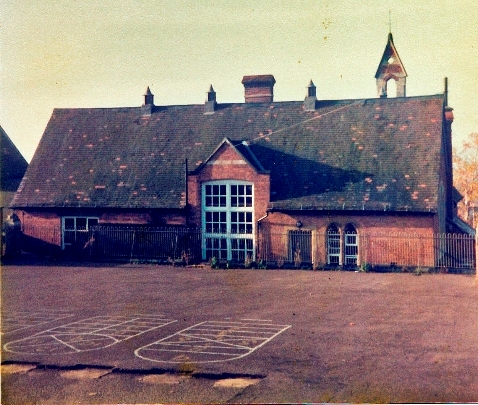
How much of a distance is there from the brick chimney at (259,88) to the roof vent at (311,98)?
298 cm

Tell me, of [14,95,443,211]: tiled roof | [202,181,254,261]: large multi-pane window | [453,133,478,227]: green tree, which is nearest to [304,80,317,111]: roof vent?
[14,95,443,211]: tiled roof

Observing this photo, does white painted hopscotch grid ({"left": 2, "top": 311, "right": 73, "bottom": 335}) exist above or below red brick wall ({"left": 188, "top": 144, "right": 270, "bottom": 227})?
below

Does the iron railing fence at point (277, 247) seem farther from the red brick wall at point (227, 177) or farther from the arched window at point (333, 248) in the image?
the red brick wall at point (227, 177)

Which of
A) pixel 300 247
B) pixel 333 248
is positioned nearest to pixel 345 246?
pixel 333 248

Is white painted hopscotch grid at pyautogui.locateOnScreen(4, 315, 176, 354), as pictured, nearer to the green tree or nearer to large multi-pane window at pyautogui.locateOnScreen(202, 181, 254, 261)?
large multi-pane window at pyautogui.locateOnScreen(202, 181, 254, 261)

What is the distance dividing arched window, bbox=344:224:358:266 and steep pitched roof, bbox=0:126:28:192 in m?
21.9

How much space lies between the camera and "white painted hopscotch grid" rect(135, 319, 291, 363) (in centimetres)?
1072

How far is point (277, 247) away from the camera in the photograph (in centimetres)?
2608

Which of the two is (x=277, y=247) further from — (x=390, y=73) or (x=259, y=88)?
(x=390, y=73)

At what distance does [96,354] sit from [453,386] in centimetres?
631

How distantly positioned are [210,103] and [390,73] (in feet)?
34.7

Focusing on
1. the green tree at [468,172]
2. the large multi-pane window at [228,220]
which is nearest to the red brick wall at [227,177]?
the large multi-pane window at [228,220]

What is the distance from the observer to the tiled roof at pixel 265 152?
2594 centimetres

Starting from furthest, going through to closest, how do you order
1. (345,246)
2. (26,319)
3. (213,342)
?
(345,246)
(26,319)
(213,342)
